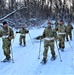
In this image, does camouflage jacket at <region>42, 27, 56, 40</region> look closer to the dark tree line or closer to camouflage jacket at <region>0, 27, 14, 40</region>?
camouflage jacket at <region>0, 27, 14, 40</region>

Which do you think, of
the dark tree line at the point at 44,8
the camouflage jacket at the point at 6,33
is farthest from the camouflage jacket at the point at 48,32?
the dark tree line at the point at 44,8

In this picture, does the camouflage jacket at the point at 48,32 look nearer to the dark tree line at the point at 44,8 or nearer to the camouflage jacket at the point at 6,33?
the camouflage jacket at the point at 6,33

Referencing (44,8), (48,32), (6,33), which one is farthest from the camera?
(44,8)

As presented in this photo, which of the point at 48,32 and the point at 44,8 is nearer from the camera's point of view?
the point at 48,32

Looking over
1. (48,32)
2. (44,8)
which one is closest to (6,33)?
(48,32)

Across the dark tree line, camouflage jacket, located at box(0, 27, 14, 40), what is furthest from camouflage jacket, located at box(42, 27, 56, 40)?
the dark tree line

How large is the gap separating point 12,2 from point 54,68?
44.7 metres

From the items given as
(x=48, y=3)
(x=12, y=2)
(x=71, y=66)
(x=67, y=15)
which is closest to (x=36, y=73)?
(x=71, y=66)

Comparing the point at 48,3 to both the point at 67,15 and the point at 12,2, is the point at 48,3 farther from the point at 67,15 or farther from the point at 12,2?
the point at 12,2

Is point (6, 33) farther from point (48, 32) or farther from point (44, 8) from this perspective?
point (44, 8)

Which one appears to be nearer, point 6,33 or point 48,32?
point 48,32

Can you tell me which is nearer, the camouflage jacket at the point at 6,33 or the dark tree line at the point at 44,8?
the camouflage jacket at the point at 6,33

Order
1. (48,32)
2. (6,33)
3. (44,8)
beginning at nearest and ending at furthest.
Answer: (48,32) < (6,33) < (44,8)

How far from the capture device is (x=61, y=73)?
9.03 m
